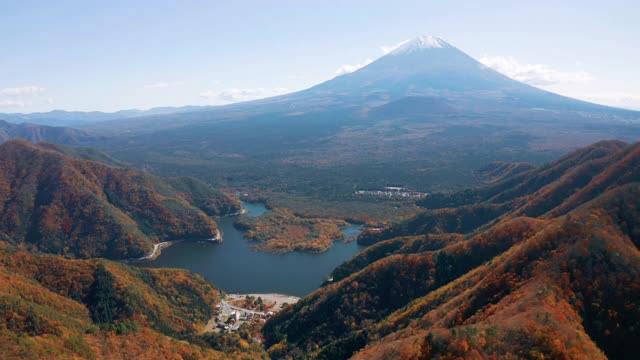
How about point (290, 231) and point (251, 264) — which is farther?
point (290, 231)

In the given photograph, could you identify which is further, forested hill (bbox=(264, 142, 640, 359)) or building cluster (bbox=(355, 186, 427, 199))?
building cluster (bbox=(355, 186, 427, 199))

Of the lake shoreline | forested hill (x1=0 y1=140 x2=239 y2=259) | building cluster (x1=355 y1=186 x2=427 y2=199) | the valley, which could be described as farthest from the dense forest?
building cluster (x1=355 y1=186 x2=427 y2=199)

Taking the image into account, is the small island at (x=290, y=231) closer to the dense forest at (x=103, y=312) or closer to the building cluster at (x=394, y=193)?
the dense forest at (x=103, y=312)

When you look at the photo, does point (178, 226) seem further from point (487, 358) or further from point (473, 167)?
point (473, 167)

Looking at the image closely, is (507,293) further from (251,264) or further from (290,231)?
(290,231)

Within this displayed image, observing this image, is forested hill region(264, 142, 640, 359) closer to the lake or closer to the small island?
the lake

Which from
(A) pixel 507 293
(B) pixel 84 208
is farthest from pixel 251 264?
(A) pixel 507 293
